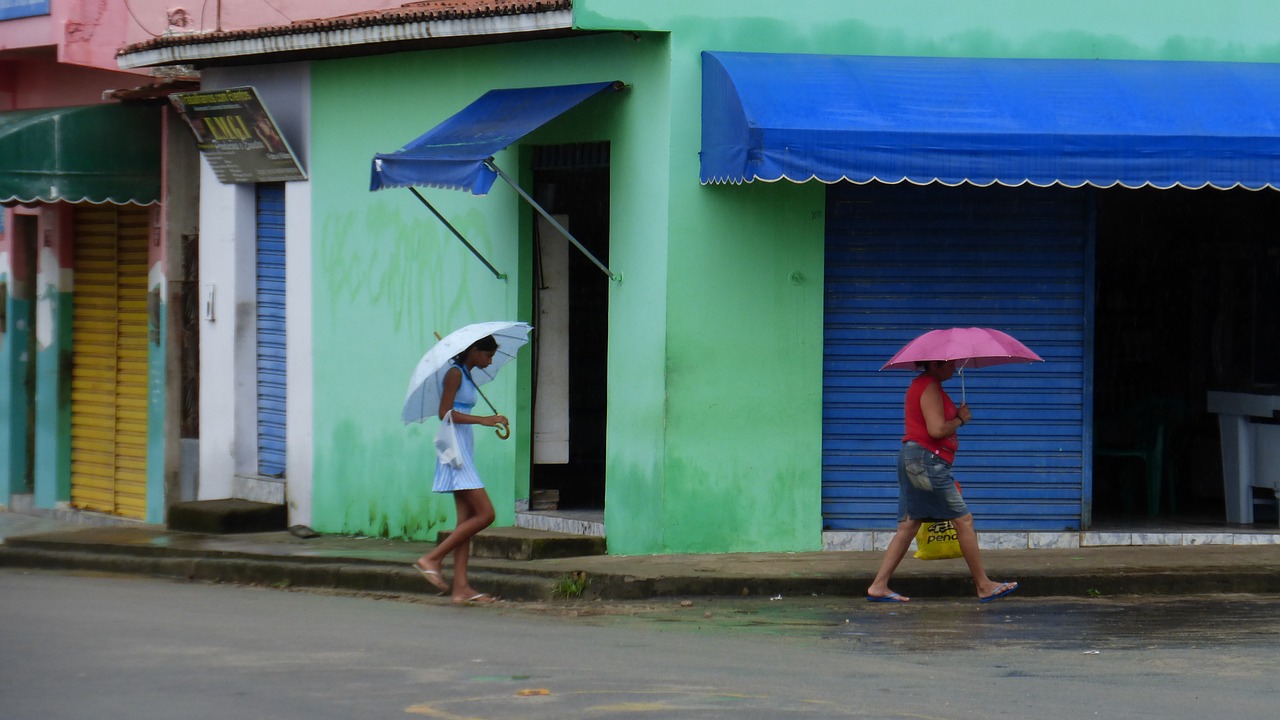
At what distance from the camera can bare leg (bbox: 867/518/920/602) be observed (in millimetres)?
9891

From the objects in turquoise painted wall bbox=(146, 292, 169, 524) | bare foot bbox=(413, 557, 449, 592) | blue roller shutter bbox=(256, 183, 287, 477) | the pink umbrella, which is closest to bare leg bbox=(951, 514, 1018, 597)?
the pink umbrella

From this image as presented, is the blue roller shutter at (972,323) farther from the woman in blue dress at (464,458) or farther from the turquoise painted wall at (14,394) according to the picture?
the turquoise painted wall at (14,394)

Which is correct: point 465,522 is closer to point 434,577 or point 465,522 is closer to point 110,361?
point 434,577

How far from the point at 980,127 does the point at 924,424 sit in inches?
71.4

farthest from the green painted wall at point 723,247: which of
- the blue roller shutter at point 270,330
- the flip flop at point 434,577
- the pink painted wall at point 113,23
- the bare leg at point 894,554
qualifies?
the pink painted wall at point 113,23

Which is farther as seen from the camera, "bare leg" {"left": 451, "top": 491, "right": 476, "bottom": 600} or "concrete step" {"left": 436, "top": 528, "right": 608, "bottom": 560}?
"concrete step" {"left": 436, "top": 528, "right": 608, "bottom": 560}

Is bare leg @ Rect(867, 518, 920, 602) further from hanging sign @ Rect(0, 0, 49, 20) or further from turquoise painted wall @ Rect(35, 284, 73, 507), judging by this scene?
hanging sign @ Rect(0, 0, 49, 20)

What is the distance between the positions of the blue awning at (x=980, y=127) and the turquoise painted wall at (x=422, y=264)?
827 mm

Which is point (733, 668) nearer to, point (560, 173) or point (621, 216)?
point (621, 216)

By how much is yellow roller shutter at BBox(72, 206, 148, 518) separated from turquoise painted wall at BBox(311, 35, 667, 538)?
322 cm

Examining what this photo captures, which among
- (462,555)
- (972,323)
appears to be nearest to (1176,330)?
(972,323)

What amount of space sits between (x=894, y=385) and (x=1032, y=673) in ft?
13.2

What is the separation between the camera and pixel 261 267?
14.5 m

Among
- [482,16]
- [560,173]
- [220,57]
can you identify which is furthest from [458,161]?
[220,57]
